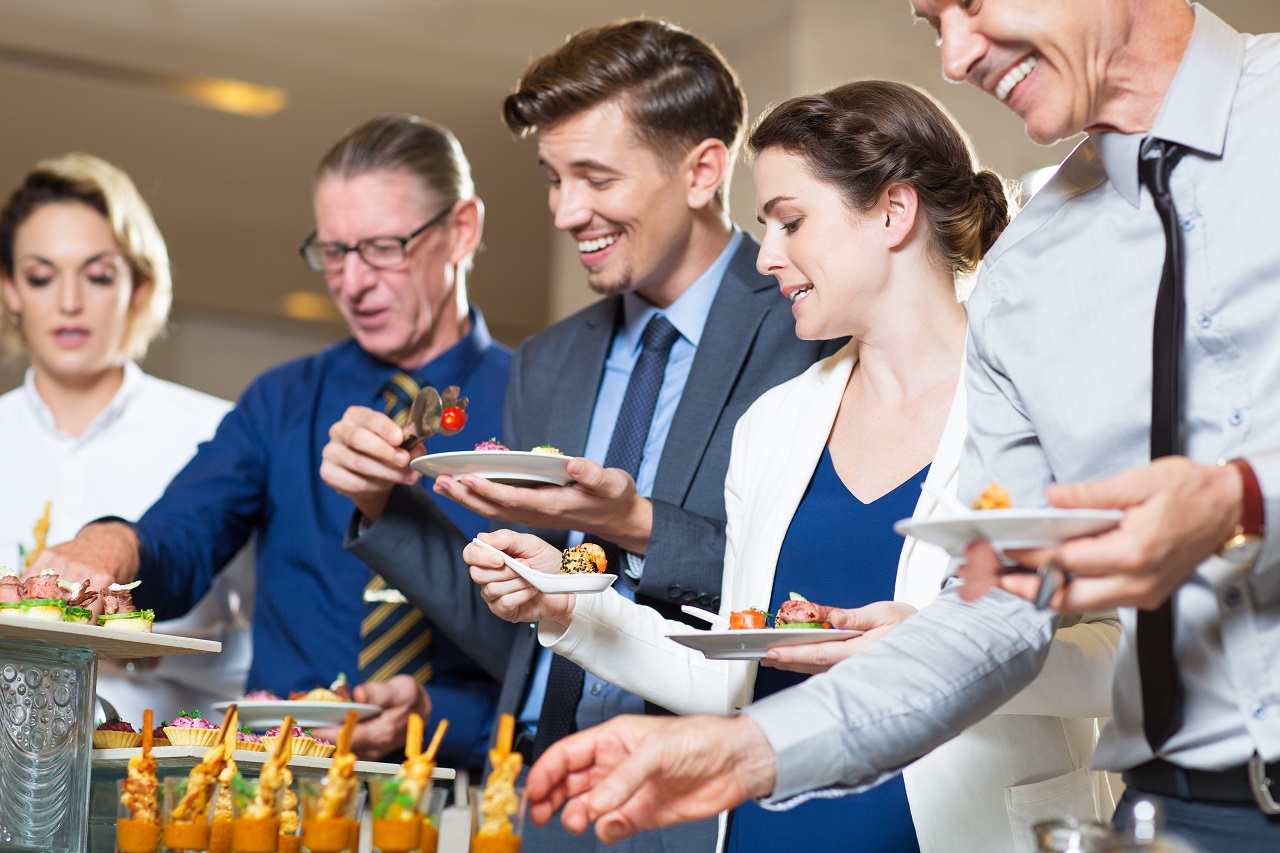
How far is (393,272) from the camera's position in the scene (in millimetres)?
3193

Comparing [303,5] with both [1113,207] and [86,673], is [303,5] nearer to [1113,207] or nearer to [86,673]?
[86,673]

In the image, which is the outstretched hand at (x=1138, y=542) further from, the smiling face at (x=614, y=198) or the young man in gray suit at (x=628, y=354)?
the smiling face at (x=614, y=198)

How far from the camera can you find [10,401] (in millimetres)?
3643

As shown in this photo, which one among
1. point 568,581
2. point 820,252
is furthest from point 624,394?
point 568,581

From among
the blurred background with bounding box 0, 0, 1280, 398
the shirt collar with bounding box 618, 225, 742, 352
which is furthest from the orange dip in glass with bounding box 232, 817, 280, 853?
the blurred background with bounding box 0, 0, 1280, 398

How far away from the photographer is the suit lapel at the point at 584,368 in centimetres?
261

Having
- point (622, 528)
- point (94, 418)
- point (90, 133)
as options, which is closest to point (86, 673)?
point (622, 528)

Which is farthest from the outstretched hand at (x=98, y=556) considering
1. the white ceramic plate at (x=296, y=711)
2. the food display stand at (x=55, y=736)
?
the food display stand at (x=55, y=736)

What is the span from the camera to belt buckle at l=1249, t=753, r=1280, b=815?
4.00 feet

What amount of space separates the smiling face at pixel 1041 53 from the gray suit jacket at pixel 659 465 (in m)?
1.06

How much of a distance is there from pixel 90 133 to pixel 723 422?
613cm

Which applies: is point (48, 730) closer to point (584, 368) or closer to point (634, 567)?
point (634, 567)

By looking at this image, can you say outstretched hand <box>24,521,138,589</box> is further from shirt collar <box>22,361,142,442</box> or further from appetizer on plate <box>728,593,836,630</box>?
appetizer on plate <box>728,593,836,630</box>

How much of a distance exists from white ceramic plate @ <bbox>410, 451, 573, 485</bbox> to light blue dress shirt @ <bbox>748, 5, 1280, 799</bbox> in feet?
2.55
